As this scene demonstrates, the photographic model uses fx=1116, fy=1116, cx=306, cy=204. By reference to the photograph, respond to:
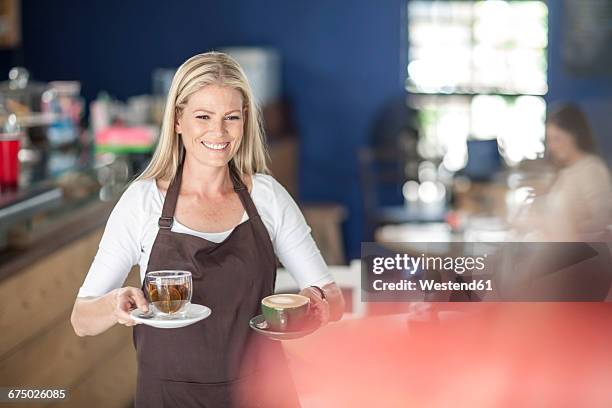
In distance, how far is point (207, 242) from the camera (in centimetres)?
145

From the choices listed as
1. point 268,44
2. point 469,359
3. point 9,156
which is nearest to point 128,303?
point 469,359

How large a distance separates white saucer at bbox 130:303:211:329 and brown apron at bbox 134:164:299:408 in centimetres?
4

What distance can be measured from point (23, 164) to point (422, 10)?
2.79m

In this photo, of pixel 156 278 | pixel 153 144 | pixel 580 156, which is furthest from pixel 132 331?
pixel 153 144

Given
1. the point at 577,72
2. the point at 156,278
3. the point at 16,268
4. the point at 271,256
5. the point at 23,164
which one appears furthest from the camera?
the point at 577,72

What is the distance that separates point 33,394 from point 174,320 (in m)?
0.44

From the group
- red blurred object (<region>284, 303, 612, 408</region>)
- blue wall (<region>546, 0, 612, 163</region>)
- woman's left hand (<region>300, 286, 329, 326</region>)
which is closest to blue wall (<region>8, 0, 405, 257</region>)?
blue wall (<region>546, 0, 612, 163</region>)

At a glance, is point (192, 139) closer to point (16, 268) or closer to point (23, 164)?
point (16, 268)

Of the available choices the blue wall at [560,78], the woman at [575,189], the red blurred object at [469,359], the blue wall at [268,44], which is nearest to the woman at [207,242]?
the red blurred object at [469,359]

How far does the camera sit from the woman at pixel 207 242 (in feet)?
4.67

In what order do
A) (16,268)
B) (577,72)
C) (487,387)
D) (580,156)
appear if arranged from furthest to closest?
(577,72) < (16,268) < (580,156) < (487,387)

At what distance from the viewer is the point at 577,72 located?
5070mm

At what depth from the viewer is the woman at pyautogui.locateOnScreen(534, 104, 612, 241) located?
172 cm

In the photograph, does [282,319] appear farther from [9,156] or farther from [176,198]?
[9,156]
